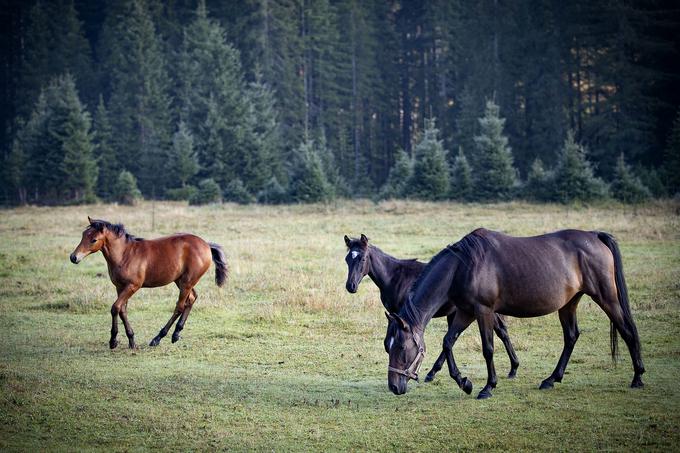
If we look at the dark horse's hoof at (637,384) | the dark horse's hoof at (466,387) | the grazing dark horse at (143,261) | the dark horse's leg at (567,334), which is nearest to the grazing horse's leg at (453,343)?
the dark horse's hoof at (466,387)

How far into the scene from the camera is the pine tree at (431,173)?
4247 centimetres

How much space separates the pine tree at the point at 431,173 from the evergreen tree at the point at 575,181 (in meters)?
6.26

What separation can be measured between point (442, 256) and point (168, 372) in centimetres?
453

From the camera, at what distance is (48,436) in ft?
27.1

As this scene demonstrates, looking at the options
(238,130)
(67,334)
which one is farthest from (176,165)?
(67,334)

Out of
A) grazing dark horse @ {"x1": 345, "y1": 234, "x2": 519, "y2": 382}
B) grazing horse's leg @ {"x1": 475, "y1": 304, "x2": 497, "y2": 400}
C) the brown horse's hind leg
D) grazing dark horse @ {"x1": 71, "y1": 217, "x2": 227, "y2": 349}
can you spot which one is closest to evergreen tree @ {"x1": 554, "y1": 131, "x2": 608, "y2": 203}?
grazing dark horse @ {"x1": 71, "y1": 217, "x2": 227, "y2": 349}

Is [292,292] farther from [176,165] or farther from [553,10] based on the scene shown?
[553,10]

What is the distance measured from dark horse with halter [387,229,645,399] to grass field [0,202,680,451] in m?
0.74

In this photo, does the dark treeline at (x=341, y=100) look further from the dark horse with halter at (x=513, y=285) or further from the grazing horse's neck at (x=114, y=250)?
the grazing horse's neck at (x=114, y=250)

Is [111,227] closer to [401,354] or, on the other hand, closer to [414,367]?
[401,354]

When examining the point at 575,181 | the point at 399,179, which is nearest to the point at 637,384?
the point at 575,181

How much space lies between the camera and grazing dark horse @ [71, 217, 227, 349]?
511 inches

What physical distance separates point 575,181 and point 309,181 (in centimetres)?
1484

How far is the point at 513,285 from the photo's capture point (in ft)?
31.2
